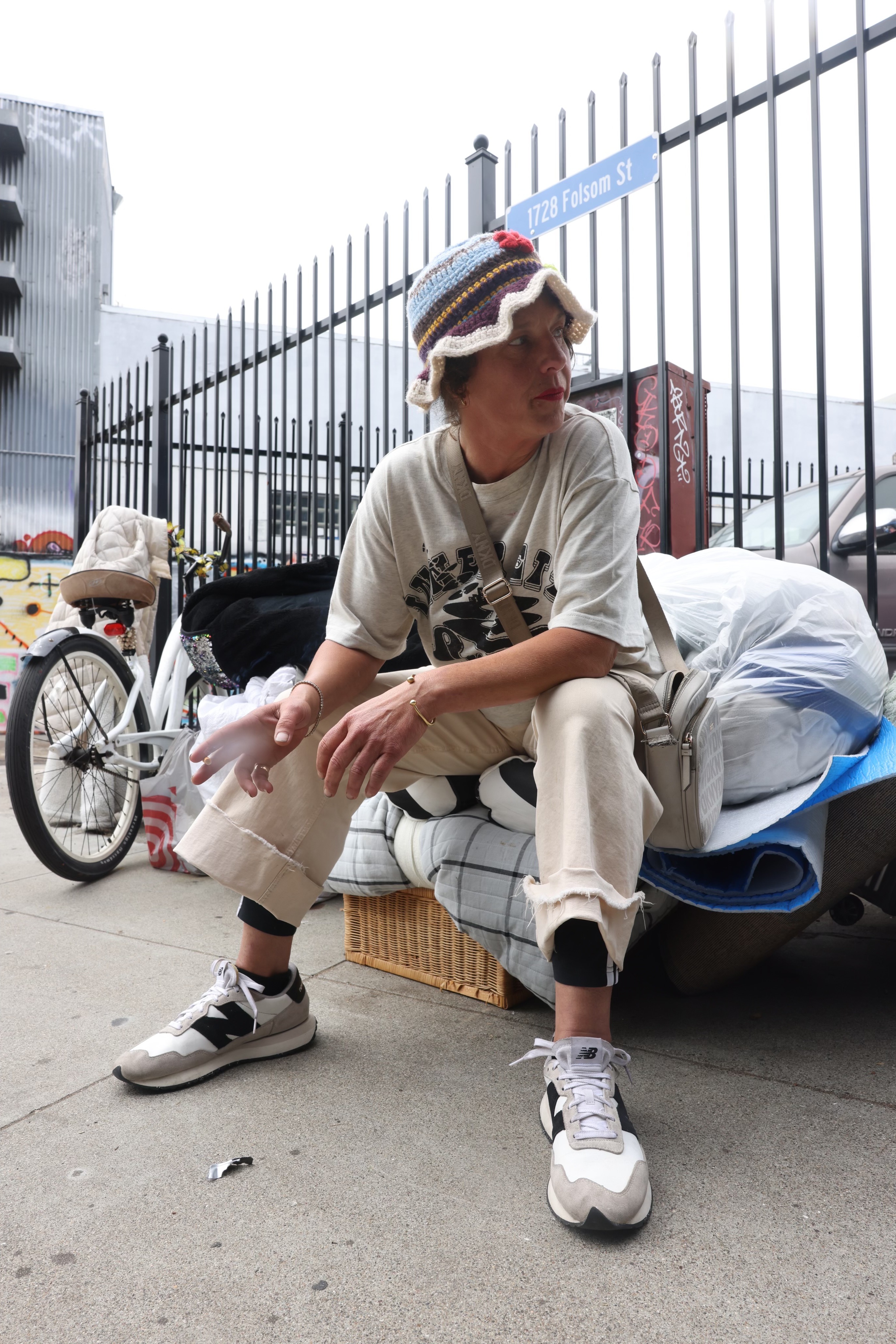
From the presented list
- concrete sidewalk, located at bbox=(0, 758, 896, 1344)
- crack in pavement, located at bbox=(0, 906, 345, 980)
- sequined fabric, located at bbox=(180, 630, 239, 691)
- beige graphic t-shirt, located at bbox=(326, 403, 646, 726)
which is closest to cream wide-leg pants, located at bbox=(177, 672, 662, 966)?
beige graphic t-shirt, located at bbox=(326, 403, 646, 726)

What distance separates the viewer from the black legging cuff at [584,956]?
1.35m

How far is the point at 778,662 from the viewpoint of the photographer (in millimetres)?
1821

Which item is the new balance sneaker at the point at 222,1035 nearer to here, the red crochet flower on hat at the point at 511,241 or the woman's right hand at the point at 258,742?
the woman's right hand at the point at 258,742

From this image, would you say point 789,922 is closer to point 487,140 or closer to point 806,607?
point 806,607

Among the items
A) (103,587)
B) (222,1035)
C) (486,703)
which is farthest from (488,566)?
(103,587)

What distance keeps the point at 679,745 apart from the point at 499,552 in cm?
52

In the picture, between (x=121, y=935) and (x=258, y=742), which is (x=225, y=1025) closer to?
(x=258, y=742)

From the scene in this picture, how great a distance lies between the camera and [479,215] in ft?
11.5

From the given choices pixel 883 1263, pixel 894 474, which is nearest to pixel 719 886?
pixel 883 1263

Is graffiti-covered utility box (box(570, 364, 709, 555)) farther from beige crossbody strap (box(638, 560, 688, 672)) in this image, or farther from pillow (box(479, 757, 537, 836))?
pillow (box(479, 757, 537, 836))

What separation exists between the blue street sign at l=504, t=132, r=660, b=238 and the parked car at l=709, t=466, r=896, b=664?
5.01ft

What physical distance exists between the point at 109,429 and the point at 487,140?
372 centimetres

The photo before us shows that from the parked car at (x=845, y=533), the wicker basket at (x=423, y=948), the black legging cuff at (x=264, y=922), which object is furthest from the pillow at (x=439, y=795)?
the parked car at (x=845, y=533)

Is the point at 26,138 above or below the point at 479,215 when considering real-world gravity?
above
